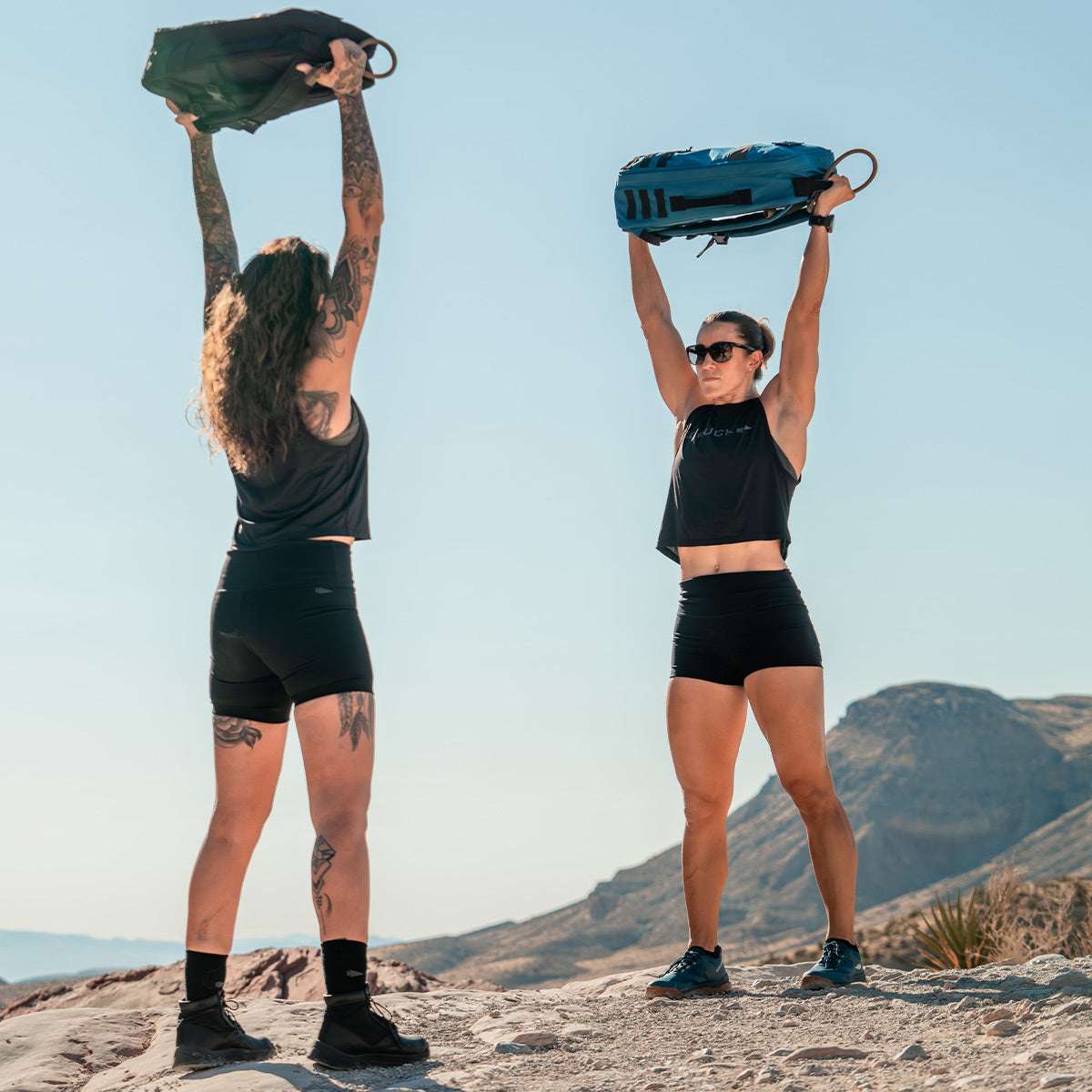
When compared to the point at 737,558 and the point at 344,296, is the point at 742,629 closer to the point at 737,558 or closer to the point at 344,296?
the point at 737,558

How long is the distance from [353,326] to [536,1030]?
240cm

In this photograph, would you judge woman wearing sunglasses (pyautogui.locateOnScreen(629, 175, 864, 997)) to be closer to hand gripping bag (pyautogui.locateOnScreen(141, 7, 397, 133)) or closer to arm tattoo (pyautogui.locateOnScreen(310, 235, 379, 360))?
arm tattoo (pyautogui.locateOnScreen(310, 235, 379, 360))

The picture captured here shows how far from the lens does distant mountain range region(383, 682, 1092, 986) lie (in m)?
57.5

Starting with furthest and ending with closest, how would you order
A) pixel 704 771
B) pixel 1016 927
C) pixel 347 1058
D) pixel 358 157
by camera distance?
pixel 1016 927
pixel 704 771
pixel 358 157
pixel 347 1058

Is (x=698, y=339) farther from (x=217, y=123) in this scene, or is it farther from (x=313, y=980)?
(x=313, y=980)

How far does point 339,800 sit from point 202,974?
715 mm

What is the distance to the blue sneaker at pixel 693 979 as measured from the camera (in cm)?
467

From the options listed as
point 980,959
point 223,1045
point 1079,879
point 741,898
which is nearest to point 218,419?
Answer: point 223,1045

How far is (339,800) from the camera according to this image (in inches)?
143

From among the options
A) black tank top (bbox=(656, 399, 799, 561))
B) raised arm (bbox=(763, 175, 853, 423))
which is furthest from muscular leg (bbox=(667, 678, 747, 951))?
raised arm (bbox=(763, 175, 853, 423))

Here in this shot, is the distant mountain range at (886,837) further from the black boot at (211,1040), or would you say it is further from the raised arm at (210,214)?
the raised arm at (210,214)

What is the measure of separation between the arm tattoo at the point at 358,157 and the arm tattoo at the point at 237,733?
65.4 inches

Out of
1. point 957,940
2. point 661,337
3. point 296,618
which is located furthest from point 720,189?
point 957,940

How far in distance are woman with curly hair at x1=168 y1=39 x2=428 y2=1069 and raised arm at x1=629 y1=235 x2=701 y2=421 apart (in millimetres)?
1765
